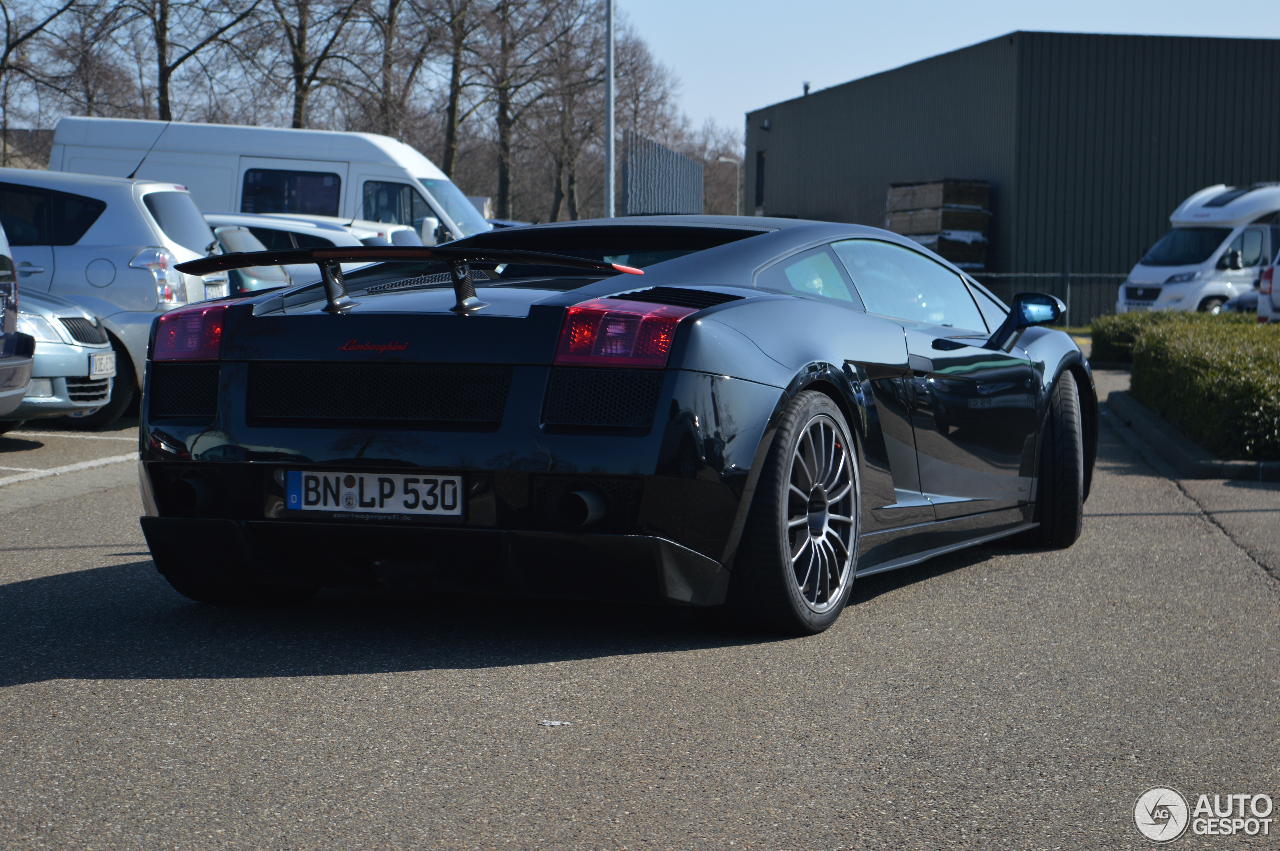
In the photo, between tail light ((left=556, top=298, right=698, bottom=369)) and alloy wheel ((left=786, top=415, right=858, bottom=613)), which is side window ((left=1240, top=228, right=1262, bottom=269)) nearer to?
alloy wheel ((left=786, top=415, right=858, bottom=613))

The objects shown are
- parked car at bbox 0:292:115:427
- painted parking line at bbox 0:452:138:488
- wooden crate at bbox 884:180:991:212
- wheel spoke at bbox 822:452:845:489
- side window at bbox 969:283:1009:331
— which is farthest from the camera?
wooden crate at bbox 884:180:991:212

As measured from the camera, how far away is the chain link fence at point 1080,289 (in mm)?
31500

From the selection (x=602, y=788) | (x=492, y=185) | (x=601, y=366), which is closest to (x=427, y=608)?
(x=601, y=366)

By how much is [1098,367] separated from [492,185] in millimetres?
48395

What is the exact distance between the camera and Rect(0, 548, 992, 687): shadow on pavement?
155 inches

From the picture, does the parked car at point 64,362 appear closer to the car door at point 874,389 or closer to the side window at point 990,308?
the side window at point 990,308

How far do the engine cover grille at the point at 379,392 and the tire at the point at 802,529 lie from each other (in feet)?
2.61

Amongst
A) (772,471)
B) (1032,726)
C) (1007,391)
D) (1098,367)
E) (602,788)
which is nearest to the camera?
(602,788)

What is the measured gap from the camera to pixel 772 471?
4.06 m

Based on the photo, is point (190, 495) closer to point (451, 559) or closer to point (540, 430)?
point (451, 559)

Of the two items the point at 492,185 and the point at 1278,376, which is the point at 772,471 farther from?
the point at 492,185

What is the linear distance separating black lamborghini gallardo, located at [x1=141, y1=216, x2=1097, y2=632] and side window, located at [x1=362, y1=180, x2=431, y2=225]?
13043 millimetres

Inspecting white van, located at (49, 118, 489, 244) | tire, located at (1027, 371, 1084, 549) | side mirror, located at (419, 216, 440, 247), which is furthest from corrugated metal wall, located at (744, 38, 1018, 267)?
tire, located at (1027, 371, 1084, 549)

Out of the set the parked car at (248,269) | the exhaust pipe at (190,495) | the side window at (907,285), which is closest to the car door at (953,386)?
the side window at (907,285)
